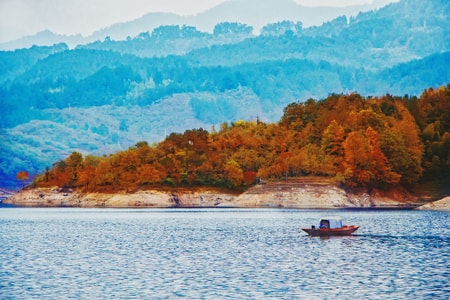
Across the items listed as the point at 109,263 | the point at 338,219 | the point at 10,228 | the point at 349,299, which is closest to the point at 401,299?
the point at 349,299

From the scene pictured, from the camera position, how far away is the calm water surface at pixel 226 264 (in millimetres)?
52812

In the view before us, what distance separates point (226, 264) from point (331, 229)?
30998mm

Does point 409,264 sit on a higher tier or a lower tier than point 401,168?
lower

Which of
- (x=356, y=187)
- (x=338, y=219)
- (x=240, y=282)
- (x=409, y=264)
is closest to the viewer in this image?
(x=240, y=282)

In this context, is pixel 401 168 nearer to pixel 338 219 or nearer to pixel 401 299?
pixel 338 219

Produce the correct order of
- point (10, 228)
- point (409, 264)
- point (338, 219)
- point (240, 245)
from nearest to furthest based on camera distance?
point (409, 264) < point (240, 245) < point (338, 219) < point (10, 228)

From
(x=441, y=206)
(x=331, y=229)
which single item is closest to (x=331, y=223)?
(x=331, y=229)

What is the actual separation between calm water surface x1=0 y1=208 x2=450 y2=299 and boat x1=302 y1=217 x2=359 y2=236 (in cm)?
146

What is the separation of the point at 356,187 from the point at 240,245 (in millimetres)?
110236

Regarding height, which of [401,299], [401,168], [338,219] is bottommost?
[401,299]

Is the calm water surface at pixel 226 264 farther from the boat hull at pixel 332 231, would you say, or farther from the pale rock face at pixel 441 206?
the pale rock face at pixel 441 206

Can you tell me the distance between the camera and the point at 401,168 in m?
195

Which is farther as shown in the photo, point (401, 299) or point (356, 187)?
point (356, 187)

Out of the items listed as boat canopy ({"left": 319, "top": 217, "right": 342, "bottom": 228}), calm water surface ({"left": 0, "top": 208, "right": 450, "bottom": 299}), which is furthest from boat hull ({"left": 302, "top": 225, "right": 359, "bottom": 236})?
calm water surface ({"left": 0, "top": 208, "right": 450, "bottom": 299})
